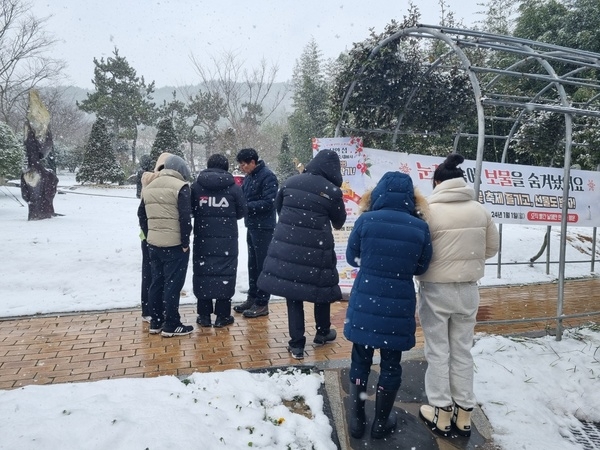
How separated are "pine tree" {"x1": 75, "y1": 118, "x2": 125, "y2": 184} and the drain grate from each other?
84.1 ft

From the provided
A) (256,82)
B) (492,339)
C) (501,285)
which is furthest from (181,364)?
(256,82)

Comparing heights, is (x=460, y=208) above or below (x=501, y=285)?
above

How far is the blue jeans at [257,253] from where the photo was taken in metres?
4.87

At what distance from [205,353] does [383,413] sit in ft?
5.91

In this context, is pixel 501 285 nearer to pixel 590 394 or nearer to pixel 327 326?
pixel 590 394

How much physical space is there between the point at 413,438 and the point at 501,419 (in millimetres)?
740

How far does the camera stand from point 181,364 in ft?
12.1

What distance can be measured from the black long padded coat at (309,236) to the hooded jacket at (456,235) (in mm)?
991

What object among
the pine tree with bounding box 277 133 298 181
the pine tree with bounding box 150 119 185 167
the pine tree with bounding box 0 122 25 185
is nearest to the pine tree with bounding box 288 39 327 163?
the pine tree with bounding box 277 133 298 181

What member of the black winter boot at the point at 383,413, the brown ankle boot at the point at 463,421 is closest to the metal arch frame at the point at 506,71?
the brown ankle boot at the point at 463,421

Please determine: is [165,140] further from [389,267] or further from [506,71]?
[389,267]

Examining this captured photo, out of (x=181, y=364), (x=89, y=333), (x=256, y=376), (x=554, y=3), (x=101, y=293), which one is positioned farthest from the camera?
(x=554, y=3)

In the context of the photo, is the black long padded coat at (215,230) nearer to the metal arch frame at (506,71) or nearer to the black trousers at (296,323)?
the black trousers at (296,323)

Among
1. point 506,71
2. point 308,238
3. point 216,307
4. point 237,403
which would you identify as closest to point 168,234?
point 216,307
